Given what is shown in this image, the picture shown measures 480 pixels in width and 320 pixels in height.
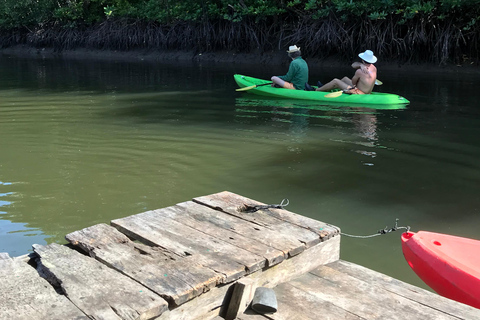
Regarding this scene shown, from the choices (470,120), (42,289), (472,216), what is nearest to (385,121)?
(470,120)

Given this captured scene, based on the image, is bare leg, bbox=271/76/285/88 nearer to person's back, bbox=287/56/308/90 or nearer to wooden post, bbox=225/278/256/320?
person's back, bbox=287/56/308/90

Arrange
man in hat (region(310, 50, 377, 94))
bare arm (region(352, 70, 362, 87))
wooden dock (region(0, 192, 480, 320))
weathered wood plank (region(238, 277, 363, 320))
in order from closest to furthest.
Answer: wooden dock (region(0, 192, 480, 320)), weathered wood plank (region(238, 277, 363, 320)), man in hat (region(310, 50, 377, 94)), bare arm (region(352, 70, 362, 87))

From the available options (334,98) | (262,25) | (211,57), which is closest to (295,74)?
(334,98)

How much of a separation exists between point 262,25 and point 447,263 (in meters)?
15.5

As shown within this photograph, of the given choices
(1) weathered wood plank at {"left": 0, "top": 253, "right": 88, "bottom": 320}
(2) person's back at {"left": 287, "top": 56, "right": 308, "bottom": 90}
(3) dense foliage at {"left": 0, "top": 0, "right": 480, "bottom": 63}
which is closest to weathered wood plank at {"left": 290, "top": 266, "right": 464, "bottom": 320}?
(1) weathered wood plank at {"left": 0, "top": 253, "right": 88, "bottom": 320}

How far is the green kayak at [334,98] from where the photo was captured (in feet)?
29.6

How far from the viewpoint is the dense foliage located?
13695 mm

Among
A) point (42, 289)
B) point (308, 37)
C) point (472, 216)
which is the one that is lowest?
point (472, 216)

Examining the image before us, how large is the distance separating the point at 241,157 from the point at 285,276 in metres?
3.22

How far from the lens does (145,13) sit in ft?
66.6

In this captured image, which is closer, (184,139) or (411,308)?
(411,308)

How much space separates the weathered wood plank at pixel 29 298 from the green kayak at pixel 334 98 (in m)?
7.66

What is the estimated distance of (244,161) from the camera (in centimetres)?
548

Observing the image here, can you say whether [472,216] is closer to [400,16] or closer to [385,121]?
[385,121]
